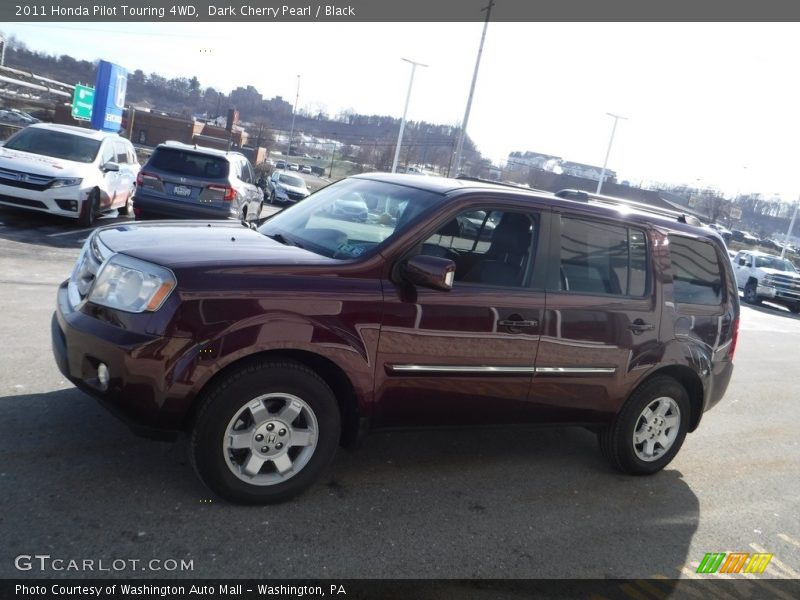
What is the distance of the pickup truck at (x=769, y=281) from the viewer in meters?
25.2

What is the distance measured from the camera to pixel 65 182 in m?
11.6

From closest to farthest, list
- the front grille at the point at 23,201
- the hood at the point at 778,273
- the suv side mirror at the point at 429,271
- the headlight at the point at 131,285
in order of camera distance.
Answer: the headlight at the point at 131,285 < the suv side mirror at the point at 429,271 < the front grille at the point at 23,201 < the hood at the point at 778,273

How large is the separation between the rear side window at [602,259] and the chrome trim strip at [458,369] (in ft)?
1.95

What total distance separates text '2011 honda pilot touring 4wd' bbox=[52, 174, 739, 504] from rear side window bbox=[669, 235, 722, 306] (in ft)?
0.06

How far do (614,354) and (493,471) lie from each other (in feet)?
3.74

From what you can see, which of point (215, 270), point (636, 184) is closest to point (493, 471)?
point (215, 270)

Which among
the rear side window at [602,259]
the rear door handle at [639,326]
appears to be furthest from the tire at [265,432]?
the rear door handle at [639,326]

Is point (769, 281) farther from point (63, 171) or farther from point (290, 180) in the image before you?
point (63, 171)

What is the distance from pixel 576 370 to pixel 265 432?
6.79 ft

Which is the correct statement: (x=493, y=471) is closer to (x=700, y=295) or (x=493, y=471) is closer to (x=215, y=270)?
Answer: (x=700, y=295)

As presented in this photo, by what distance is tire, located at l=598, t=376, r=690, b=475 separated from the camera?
493 cm

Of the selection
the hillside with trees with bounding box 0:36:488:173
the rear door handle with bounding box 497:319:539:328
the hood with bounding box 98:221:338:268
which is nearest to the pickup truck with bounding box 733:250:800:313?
the rear door handle with bounding box 497:319:539:328

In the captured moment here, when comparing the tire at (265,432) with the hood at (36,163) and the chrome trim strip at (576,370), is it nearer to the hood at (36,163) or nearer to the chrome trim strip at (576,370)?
the chrome trim strip at (576,370)

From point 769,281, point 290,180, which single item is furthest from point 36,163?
point 769,281
